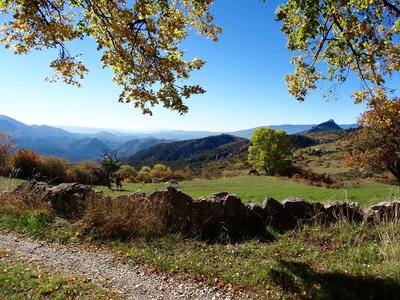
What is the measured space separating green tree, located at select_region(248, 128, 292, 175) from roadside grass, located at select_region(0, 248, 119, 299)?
5111 cm

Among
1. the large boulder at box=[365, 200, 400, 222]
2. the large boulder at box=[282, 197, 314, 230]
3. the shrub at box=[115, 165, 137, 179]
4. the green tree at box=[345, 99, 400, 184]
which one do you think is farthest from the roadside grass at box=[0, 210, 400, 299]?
the shrub at box=[115, 165, 137, 179]

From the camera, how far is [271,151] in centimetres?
5619

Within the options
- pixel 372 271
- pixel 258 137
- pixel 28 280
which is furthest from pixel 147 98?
pixel 258 137

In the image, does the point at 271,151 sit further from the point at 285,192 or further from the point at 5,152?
the point at 5,152

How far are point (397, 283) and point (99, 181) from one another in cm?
3323

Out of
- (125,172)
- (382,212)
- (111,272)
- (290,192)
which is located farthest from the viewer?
(125,172)

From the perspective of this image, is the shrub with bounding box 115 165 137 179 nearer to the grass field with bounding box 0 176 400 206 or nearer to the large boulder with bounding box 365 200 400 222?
the grass field with bounding box 0 176 400 206

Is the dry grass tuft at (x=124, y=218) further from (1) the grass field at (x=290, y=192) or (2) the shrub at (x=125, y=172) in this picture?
(2) the shrub at (x=125, y=172)

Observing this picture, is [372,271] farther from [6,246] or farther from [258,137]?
[258,137]

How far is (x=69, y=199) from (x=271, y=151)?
161 feet

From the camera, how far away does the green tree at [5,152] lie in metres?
27.2

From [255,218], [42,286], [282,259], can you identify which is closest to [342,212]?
[255,218]

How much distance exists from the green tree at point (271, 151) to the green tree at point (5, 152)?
39.7m

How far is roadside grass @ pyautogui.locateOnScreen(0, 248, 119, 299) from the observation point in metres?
5.43
